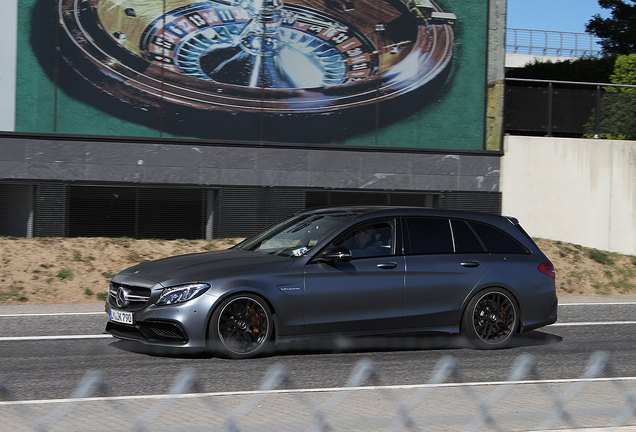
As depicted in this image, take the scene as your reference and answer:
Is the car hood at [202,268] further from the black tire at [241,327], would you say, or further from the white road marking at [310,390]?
the white road marking at [310,390]

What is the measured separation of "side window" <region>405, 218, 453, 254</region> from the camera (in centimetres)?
902

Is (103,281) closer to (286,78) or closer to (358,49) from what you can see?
(286,78)

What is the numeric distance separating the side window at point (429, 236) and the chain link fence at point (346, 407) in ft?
6.63

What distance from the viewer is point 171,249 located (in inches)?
643

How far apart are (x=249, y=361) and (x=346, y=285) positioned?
1.30 m

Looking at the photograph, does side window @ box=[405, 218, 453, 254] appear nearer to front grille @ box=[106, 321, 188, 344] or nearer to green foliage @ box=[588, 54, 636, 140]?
front grille @ box=[106, 321, 188, 344]

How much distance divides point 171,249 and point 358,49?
287 inches

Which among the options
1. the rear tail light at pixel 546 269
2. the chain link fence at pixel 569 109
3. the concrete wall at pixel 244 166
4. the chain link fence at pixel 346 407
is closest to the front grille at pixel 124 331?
the chain link fence at pixel 346 407

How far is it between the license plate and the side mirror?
1.96 m

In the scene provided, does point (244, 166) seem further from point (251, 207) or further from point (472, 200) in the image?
point (472, 200)

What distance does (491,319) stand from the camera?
30.0ft

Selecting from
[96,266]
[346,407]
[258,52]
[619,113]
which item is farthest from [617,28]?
[346,407]

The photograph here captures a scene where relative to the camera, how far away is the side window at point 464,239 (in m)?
9.28

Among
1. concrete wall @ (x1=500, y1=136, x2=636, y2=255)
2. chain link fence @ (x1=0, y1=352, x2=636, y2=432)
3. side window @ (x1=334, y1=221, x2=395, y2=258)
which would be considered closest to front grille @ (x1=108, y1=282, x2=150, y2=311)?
chain link fence @ (x1=0, y1=352, x2=636, y2=432)
